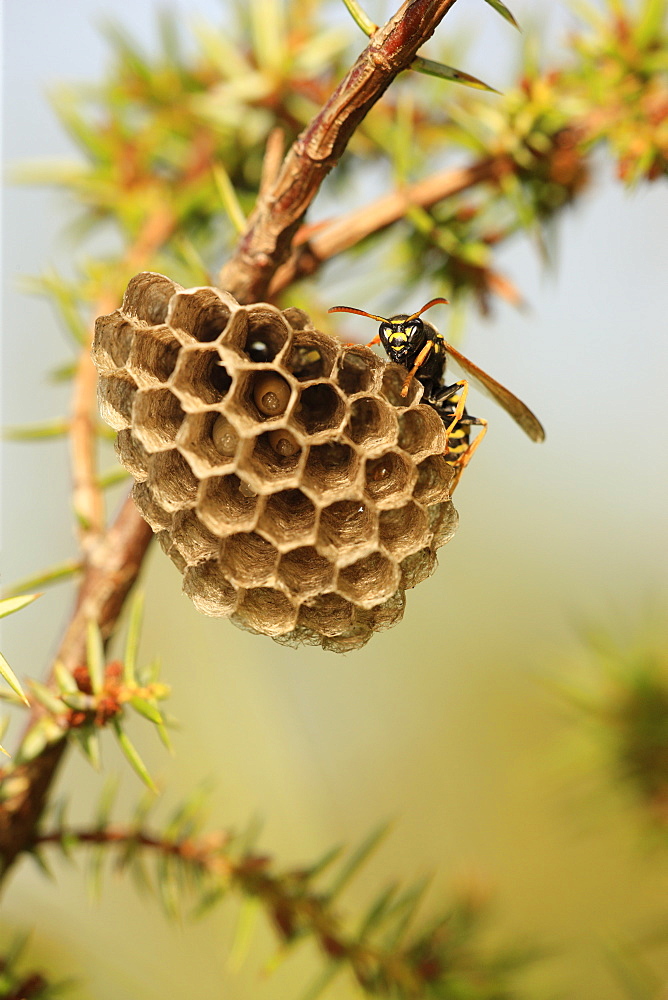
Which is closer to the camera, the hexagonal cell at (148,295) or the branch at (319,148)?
the branch at (319,148)

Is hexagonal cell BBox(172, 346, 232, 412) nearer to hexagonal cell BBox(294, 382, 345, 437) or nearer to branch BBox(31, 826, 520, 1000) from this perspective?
hexagonal cell BBox(294, 382, 345, 437)

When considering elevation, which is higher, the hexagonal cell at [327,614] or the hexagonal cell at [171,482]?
the hexagonal cell at [171,482]

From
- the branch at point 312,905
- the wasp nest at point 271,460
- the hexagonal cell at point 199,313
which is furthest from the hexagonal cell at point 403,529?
the branch at point 312,905

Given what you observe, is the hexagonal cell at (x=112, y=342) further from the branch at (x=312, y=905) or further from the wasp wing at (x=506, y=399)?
the branch at (x=312, y=905)

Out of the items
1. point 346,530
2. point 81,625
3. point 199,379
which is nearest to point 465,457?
point 346,530

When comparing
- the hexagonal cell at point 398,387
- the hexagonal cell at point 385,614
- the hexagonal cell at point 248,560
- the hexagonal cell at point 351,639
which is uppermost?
the hexagonal cell at point 398,387

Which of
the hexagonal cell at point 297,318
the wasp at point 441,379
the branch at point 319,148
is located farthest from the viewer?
the wasp at point 441,379

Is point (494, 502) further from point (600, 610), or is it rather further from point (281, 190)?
point (281, 190)

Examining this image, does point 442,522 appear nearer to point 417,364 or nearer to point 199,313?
point 417,364
